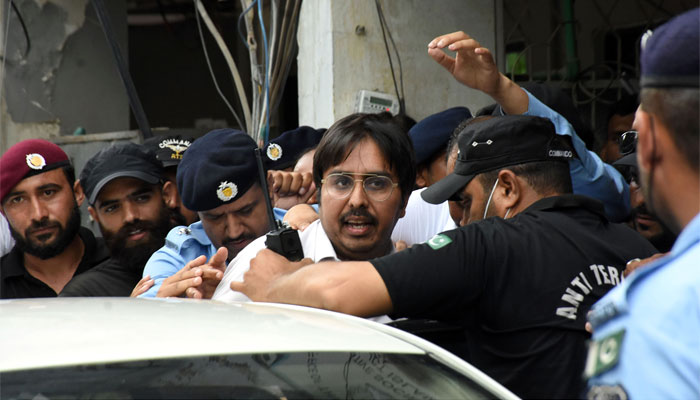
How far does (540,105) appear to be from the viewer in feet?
9.95

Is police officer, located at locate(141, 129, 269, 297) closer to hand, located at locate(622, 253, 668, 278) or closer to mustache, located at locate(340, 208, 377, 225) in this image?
mustache, located at locate(340, 208, 377, 225)

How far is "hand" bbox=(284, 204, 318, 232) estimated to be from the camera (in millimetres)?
3314

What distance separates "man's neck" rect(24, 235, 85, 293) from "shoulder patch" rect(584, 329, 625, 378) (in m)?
3.45

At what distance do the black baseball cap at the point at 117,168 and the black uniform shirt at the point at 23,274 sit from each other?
40cm

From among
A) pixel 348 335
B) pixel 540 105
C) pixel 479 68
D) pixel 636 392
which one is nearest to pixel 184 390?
pixel 348 335

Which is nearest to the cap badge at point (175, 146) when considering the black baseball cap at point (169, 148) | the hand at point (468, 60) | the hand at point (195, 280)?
the black baseball cap at point (169, 148)

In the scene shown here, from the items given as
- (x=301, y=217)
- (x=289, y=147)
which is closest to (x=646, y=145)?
(x=301, y=217)

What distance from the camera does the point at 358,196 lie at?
2.90m

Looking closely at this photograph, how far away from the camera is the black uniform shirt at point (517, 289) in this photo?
2.08 metres

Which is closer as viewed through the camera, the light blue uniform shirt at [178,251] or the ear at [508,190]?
the ear at [508,190]

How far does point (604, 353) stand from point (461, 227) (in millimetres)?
989

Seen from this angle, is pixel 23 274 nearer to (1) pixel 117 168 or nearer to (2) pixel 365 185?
(1) pixel 117 168

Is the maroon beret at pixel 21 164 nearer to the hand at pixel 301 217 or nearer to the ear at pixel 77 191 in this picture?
the ear at pixel 77 191

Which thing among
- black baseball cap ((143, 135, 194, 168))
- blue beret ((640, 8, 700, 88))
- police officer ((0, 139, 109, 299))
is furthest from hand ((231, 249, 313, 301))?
police officer ((0, 139, 109, 299))
